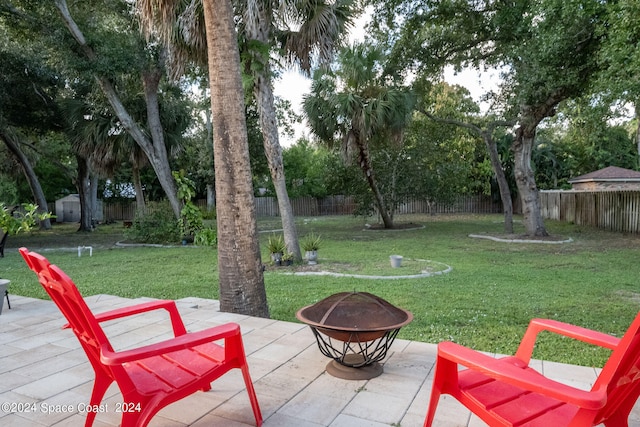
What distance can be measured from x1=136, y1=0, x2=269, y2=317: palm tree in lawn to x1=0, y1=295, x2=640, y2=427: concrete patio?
548mm

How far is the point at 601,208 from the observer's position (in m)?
15.9

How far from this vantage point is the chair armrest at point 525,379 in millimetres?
1479

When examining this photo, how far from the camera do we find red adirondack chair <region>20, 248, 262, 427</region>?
Result: 1802 millimetres

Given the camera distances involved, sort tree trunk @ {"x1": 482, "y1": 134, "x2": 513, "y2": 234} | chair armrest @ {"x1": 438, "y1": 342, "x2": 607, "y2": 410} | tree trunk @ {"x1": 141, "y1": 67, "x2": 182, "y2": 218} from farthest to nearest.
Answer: tree trunk @ {"x1": 482, "y1": 134, "x2": 513, "y2": 234}, tree trunk @ {"x1": 141, "y1": 67, "x2": 182, "y2": 218}, chair armrest @ {"x1": 438, "y1": 342, "x2": 607, "y2": 410}

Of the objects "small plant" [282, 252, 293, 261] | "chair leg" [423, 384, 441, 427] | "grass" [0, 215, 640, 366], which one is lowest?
"grass" [0, 215, 640, 366]

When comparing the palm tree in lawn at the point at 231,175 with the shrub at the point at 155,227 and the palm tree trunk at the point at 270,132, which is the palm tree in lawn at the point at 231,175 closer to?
the palm tree trunk at the point at 270,132

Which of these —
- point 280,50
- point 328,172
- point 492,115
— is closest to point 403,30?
point 492,115

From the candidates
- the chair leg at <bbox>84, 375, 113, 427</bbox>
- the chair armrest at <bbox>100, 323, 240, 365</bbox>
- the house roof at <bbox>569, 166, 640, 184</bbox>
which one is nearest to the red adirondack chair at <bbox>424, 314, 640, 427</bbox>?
the chair armrest at <bbox>100, 323, 240, 365</bbox>

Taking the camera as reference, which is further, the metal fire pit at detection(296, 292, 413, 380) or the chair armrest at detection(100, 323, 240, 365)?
the metal fire pit at detection(296, 292, 413, 380)

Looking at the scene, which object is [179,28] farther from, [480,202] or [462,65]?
[480,202]

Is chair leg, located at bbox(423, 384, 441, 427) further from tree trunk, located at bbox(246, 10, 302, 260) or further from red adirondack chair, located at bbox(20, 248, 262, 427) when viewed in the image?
tree trunk, located at bbox(246, 10, 302, 260)

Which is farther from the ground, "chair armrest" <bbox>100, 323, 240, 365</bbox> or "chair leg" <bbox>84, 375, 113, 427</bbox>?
"chair armrest" <bbox>100, 323, 240, 365</bbox>

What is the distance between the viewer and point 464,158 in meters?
25.2

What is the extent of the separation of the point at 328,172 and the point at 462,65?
750cm
